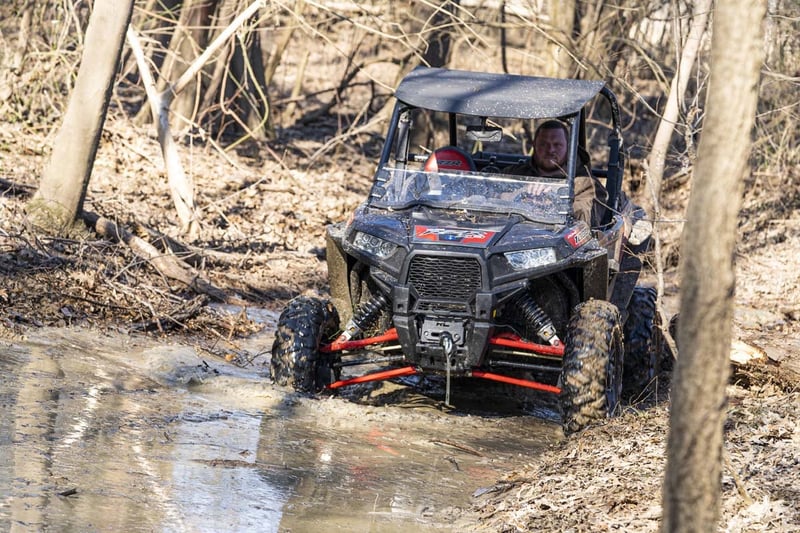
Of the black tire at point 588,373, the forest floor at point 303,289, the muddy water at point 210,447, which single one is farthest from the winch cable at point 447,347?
the forest floor at point 303,289

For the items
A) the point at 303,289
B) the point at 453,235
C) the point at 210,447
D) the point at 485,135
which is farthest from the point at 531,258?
the point at 303,289

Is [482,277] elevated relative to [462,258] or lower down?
lower down

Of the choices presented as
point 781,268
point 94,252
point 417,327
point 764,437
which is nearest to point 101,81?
point 94,252

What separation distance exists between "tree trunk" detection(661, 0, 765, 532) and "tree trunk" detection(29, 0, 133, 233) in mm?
7300

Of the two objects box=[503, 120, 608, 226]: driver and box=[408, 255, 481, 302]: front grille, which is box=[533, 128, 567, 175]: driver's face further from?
box=[408, 255, 481, 302]: front grille

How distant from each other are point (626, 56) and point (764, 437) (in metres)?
12.2

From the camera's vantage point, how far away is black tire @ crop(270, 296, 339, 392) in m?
7.37

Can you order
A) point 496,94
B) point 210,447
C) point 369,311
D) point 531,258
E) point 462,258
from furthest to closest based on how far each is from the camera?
point 496,94, point 369,311, point 531,258, point 462,258, point 210,447

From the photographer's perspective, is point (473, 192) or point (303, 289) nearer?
point (473, 192)

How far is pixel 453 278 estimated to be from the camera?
22.8 ft

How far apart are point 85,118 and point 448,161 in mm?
3647

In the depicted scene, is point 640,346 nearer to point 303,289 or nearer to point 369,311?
point 369,311

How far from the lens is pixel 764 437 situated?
19.1 ft

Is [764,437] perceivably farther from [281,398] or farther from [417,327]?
[281,398]
